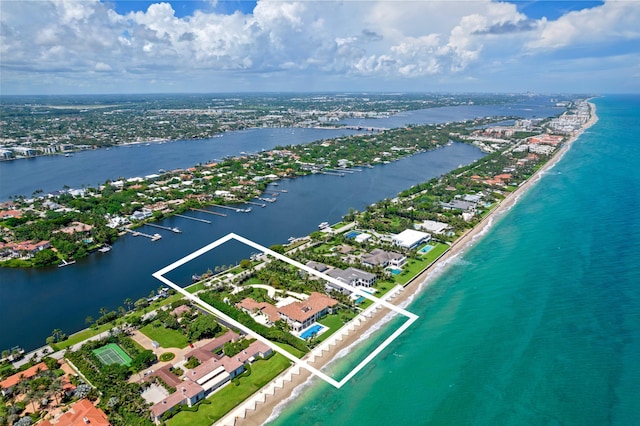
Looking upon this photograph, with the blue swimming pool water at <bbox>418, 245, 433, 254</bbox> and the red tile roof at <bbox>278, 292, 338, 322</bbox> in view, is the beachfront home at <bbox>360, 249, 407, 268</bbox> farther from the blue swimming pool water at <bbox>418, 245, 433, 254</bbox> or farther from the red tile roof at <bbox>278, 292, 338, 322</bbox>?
the red tile roof at <bbox>278, 292, 338, 322</bbox>

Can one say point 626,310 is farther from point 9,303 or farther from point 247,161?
point 247,161

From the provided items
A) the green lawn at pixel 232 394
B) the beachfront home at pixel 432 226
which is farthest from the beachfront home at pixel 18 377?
the beachfront home at pixel 432 226

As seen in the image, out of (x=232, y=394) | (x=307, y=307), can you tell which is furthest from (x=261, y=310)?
(x=232, y=394)

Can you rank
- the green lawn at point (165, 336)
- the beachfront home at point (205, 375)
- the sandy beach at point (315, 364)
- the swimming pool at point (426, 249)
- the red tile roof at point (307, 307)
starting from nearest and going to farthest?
1. the sandy beach at point (315, 364)
2. the beachfront home at point (205, 375)
3. the green lawn at point (165, 336)
4. the red tile roof at point (307, 307)
5. the swimming pool at point (426, 249)

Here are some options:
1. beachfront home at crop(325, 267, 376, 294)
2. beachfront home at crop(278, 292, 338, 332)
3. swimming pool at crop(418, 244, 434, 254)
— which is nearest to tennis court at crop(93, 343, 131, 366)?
beachfront home at crop(278, 292, 338, 332)

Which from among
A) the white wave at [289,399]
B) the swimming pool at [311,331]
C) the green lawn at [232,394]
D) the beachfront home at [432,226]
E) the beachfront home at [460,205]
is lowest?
the white wave at [289,399]

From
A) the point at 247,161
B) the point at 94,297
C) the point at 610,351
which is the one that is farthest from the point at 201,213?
the point at 610,351

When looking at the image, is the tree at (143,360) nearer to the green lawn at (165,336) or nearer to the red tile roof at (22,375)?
the green lawn at (165,336)
